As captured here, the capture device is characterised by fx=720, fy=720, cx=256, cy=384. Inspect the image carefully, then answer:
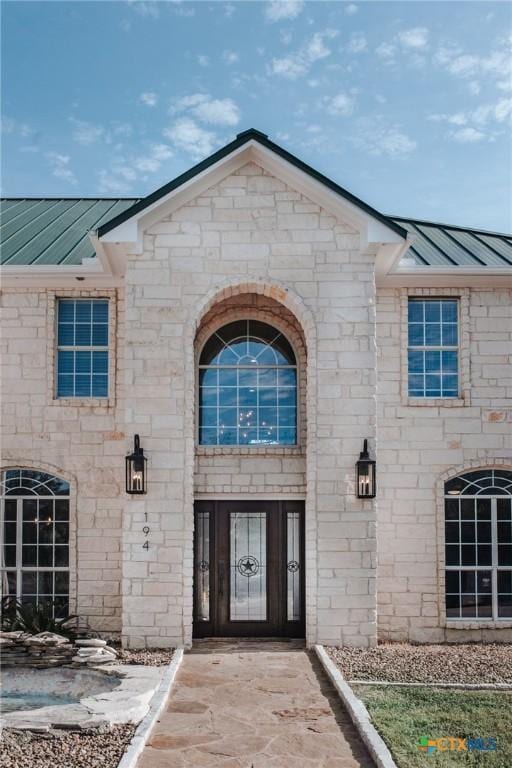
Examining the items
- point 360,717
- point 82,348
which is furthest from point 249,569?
point 82,348

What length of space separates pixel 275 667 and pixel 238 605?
189cm

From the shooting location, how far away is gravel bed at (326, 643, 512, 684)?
9.22 metres

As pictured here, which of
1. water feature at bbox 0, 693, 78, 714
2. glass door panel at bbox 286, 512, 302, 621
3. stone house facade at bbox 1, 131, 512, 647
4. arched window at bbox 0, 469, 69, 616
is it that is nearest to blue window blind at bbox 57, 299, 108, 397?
stone house facade at bbox 1, 131, 512, 647

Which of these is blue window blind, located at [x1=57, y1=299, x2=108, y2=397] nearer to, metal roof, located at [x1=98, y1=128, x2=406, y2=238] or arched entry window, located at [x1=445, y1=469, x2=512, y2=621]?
metal roof, located at [x1=98, y1=128, x2=406, y2=238]

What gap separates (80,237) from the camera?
45.9ft

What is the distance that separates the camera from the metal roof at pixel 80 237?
12805 millimetres

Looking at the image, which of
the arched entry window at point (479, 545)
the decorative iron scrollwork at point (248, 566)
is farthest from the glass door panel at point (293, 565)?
the arched entry window at point (479, 545)

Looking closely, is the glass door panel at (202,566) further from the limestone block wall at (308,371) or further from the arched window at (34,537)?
the arched window at (34,537)

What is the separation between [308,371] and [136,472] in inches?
120

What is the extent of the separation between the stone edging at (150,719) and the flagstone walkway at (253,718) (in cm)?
9

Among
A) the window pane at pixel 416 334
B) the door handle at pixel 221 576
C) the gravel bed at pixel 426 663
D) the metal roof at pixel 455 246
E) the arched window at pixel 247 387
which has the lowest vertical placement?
the gravel bed at pixel 426 663

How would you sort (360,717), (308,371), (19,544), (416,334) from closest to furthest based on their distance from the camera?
1. (360,717)
2. (308,371)
3. (19,544)
4. (416,334)

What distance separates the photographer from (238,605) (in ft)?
38.3

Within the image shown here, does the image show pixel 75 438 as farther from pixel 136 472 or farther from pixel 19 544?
pixel 19 544
